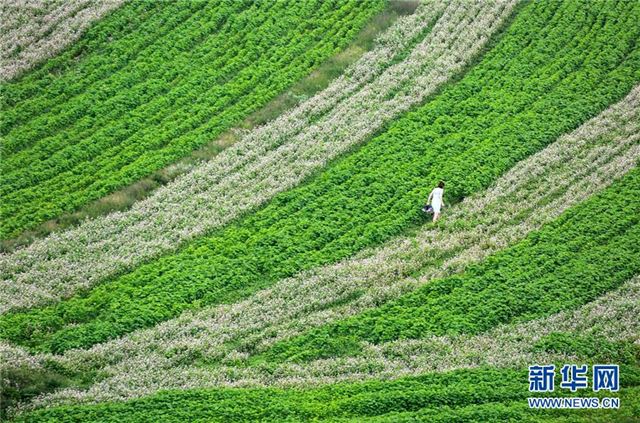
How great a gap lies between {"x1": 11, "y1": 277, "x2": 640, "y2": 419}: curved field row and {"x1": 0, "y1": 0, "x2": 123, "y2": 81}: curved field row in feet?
75.0

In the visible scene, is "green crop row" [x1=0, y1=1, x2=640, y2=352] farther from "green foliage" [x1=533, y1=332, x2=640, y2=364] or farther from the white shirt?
"green foliage" [x1=533, y1=332, x2=640, y2=364]

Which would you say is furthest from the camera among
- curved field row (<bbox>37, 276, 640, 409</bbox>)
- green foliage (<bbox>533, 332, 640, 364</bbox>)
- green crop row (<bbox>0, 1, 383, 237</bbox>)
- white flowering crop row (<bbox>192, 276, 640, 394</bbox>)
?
green crop row (<bbox>0, 1, 383, 237</bbox>)

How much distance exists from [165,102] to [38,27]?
894 cm

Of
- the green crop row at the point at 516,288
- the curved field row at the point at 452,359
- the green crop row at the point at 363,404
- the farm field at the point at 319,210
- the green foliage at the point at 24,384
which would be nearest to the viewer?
the green crop row at the point at 363,404

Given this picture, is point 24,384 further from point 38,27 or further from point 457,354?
point 38,27

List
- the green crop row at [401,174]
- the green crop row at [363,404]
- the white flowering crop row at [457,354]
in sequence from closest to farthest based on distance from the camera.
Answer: the green crop row at [363,404] → the white flowering crop row at [457,354] → the green crop row at [401,174]

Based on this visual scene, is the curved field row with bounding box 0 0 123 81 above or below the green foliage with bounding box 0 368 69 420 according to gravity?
above

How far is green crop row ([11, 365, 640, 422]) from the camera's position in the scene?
103 ft

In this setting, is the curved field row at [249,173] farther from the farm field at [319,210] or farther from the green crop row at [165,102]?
the green crop row at [165,102]

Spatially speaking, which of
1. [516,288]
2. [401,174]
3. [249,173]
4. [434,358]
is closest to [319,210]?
[249,173]

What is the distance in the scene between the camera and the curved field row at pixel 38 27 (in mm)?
50281

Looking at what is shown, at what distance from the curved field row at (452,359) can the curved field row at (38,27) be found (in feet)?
75.0

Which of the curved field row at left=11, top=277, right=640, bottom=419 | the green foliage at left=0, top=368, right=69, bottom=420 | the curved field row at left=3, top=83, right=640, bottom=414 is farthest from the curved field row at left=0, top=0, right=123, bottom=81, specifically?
the curved field row at left=11, top=277, right=640, bottom=419

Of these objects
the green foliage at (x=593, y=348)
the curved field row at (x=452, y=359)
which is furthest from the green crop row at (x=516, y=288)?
the green foliage at (x=593, y=348)
